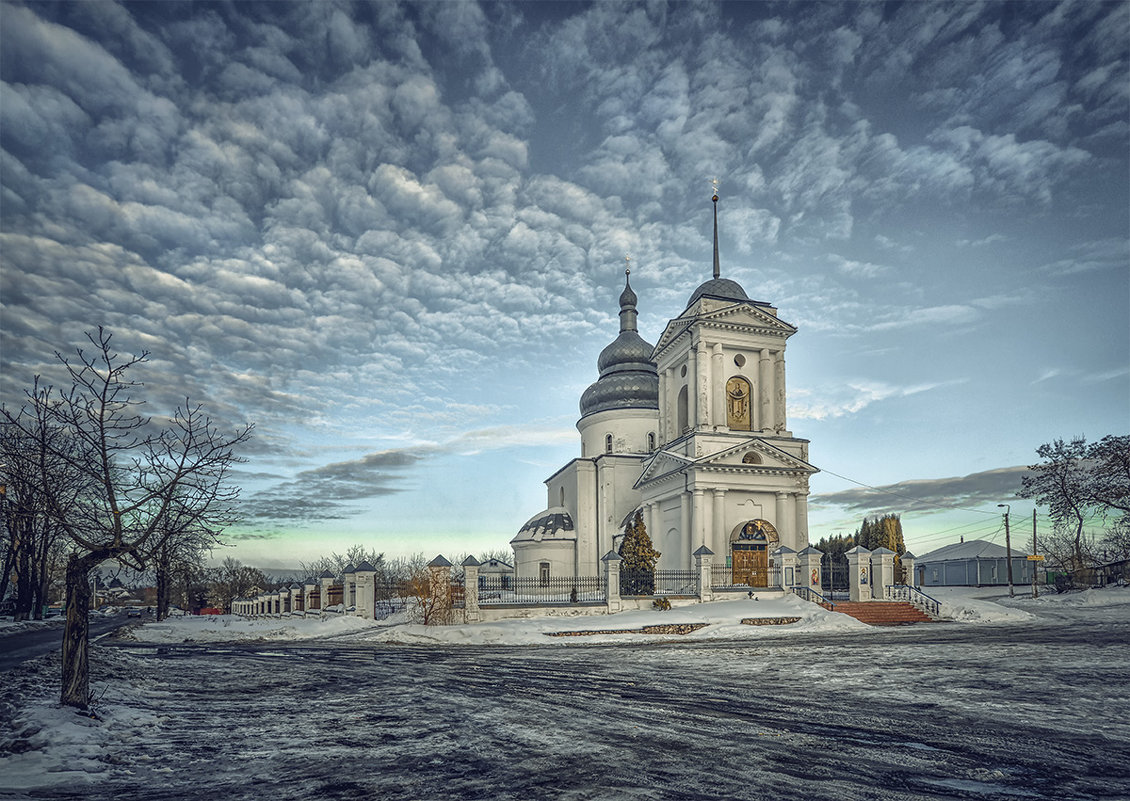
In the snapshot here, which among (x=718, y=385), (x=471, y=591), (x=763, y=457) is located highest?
(x=718, y=385)

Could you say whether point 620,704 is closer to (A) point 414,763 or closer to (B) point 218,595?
(A) point 414,763

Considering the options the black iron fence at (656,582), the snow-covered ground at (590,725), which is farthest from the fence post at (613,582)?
the snow-covered ground at (590,725)

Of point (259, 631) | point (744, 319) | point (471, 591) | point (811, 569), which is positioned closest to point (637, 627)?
point (471, 591)

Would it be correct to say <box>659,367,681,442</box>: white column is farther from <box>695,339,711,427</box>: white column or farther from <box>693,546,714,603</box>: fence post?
<box>693,546,714,603</box>: fence post

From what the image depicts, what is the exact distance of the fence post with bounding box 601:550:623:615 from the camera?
2843 centimetres

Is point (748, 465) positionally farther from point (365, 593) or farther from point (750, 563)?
point (365, 593)

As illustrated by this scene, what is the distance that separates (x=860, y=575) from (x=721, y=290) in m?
17.0

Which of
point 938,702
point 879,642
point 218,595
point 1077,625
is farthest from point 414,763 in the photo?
point 218,595

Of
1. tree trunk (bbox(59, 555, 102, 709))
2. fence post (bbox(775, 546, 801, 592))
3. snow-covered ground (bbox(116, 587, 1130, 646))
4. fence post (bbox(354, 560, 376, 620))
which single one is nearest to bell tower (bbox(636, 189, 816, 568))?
fence post (bbox(775, 546, 801, 592))

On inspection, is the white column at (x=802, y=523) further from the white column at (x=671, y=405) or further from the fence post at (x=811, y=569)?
the white column at (x=671, y=405)

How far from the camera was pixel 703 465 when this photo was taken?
36.0 m

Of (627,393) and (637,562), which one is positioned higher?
(627,393)

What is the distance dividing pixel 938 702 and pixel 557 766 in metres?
6.27

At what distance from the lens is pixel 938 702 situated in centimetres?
1024
